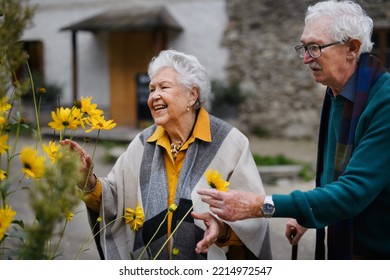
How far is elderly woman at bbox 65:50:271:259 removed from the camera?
6.70ft

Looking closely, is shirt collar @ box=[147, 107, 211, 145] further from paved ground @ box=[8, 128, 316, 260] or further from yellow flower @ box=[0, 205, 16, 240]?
yellow flower @ box=[0, 205, 16, 240]

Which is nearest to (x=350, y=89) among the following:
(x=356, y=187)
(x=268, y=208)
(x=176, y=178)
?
(x=356, y=187)

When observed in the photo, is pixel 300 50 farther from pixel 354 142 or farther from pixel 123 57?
pixel 123 57

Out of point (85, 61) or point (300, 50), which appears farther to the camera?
point (85, 61)

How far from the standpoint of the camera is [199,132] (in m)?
2.13

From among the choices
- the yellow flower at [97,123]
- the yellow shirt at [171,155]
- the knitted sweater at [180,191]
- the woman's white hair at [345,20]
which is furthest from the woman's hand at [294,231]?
the yellow flower at [97,123]

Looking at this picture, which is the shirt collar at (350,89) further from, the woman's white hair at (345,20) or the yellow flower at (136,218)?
the yellow flower at (136,218)

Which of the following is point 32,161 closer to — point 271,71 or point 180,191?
point 180,191

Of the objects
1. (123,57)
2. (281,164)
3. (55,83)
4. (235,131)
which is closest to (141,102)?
(123,57)

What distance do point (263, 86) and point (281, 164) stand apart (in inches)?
127

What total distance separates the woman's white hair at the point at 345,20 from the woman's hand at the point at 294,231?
737mm

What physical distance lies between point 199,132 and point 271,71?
873 centimetres

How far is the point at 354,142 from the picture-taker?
1729 millimetres

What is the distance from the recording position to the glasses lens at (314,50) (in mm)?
1748
